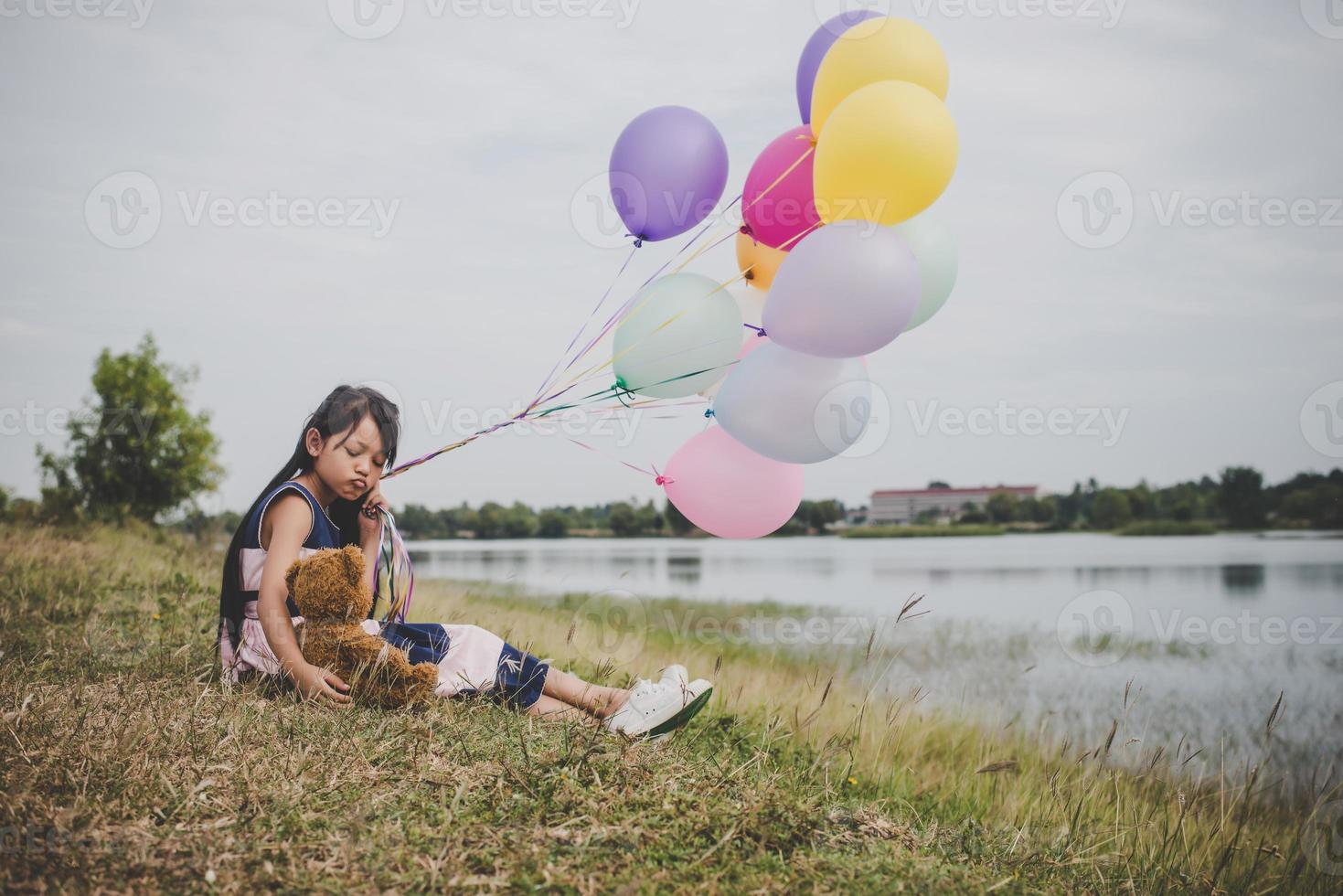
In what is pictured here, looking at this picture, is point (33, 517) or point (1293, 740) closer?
point (1293, 740)

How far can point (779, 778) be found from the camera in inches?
121

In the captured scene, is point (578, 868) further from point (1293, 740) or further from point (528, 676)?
point (1293, 740)

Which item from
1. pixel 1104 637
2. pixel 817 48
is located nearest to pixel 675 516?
pixel 1104 637

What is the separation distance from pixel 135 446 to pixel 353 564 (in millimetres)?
17946

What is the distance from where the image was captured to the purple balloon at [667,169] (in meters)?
4.44

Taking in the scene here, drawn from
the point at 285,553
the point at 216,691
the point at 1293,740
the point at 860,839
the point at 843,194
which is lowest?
the point at 1293,740

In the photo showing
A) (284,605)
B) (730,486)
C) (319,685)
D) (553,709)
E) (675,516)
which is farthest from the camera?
(675,516)

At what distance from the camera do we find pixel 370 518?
4055 millimetres

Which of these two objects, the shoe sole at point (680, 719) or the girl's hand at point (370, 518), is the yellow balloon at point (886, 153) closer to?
the shoe sole at point (680, 719)

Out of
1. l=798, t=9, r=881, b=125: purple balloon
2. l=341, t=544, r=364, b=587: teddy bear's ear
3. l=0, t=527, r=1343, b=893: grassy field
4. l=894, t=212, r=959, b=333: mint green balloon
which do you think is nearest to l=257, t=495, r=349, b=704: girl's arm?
l=0, t=527, r=1343, b=893: grassy field

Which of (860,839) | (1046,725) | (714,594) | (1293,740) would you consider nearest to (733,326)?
(860,839)

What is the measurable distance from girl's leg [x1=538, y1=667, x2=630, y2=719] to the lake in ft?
3.71

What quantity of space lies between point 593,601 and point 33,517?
25.0ft

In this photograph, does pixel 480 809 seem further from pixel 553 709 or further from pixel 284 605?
pixel 284 605
